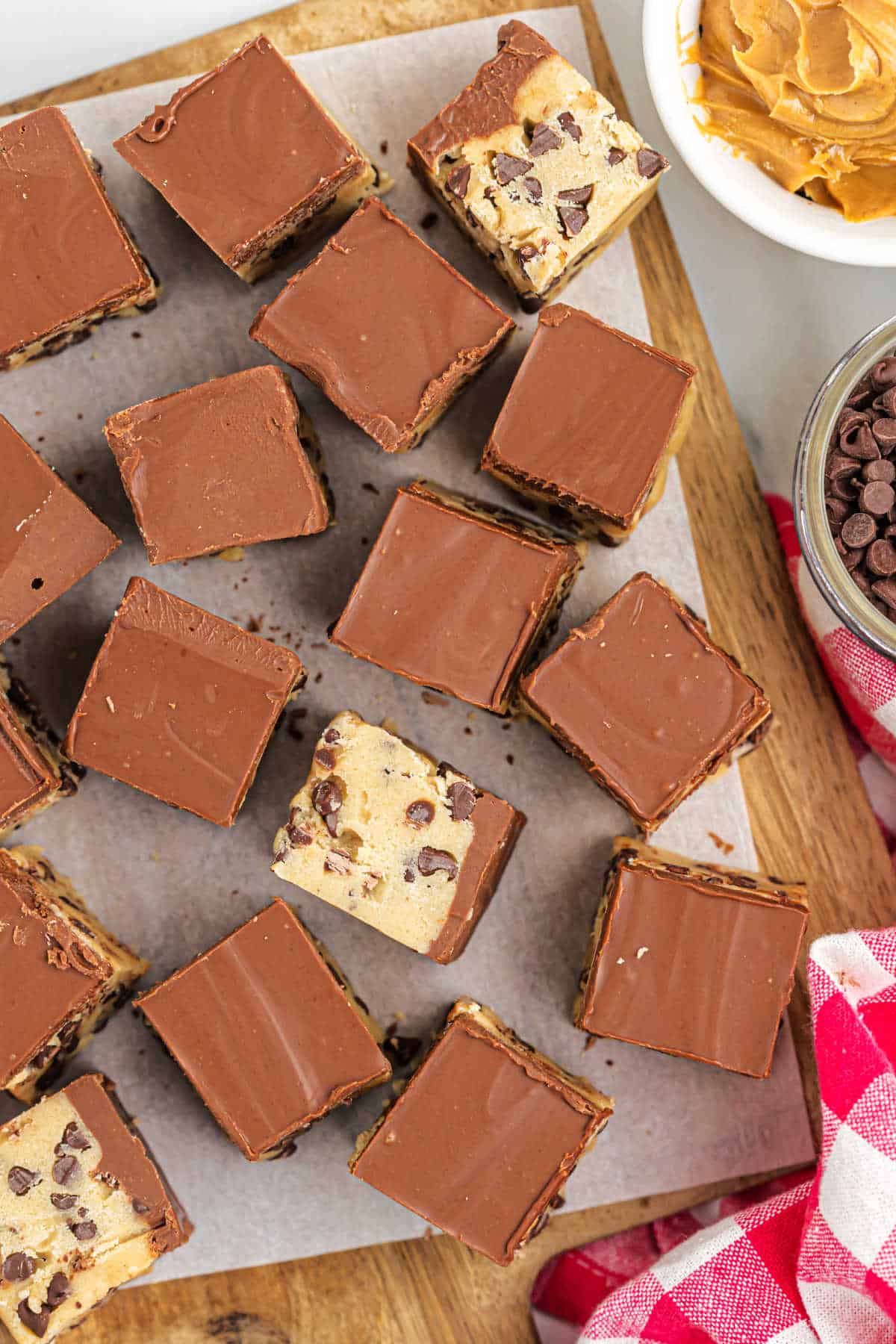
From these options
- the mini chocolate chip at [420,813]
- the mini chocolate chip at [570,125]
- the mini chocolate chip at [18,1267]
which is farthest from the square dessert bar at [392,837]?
the mini chocolate chip at [570,125]

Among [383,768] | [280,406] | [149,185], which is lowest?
[383,768]

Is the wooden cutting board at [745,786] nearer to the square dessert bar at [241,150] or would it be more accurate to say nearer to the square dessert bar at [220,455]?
the square dessert bar at [241,150]

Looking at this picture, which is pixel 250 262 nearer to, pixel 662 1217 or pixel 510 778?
pixel 510 778

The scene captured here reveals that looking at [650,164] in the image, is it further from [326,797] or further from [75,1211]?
[75,1211]

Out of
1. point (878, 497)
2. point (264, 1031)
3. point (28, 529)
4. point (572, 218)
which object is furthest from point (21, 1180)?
point (572, 218)

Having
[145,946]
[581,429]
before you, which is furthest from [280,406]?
[145,946]

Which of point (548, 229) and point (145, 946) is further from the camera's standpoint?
point (145, 946)
